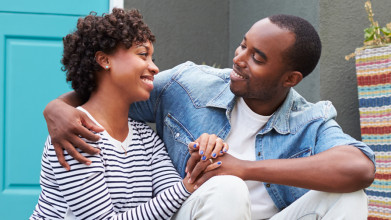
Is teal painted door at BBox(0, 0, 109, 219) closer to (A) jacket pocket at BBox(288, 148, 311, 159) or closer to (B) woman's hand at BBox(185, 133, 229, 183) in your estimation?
(B) woman's hand at BBox(185, 133, 229, 183)

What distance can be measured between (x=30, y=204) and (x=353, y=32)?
230cm

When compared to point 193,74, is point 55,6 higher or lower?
higher

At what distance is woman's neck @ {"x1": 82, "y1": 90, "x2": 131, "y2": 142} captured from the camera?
2105 mm

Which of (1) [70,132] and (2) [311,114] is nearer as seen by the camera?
(1) [70,132]

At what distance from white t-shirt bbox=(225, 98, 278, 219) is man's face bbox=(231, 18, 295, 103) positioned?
0.11m

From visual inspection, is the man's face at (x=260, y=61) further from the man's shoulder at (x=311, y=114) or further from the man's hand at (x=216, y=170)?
the man's hand at (x=216, y=170)

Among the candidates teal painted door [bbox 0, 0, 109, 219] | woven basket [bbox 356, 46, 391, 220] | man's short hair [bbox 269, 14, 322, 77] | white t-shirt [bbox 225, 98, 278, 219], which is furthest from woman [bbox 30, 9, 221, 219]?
woven basket [bbox 356, 46, 391, 220]

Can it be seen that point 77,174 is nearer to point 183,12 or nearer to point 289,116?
point 289,116

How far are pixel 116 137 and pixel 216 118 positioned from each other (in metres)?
0.48

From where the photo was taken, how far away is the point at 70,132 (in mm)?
1907

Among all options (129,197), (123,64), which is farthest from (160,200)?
(123,64)

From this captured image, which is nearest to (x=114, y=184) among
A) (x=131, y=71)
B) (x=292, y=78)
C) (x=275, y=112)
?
(x=131, y=71)

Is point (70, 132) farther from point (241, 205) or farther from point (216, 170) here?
point (241, 205)

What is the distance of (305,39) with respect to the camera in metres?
2.31
